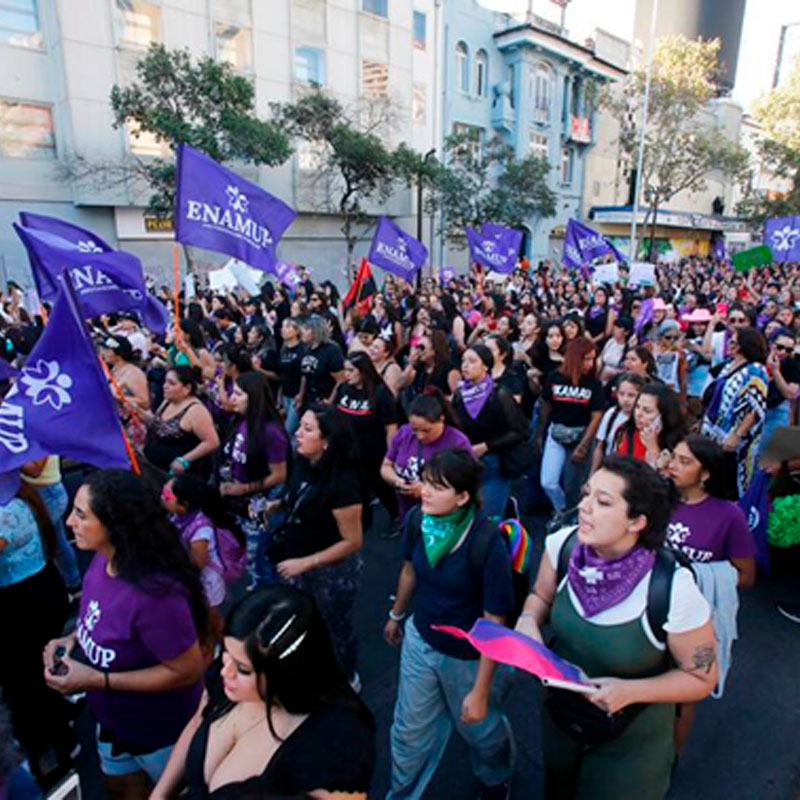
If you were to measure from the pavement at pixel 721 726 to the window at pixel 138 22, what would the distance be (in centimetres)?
2104

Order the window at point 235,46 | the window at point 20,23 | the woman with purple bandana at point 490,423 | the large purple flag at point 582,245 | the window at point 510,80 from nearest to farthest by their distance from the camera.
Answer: the woman with purple bandana at point 490,423 → the large purple flag at point 582,245 → the window at point 20,23 → the window at point 235,46 → the window at point 510,80

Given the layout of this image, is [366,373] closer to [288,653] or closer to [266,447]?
[266,447]

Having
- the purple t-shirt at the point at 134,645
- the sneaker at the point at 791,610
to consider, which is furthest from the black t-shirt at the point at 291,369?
the sneaker at the point at 791,610

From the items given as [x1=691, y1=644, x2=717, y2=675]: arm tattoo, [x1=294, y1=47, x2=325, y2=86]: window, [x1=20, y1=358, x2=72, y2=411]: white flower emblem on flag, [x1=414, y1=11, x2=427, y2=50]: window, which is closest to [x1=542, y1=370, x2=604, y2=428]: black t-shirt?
[x1=691, y1=644, x2=717, y2=675]: arm tattoo

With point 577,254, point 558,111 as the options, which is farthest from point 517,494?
point 558,111

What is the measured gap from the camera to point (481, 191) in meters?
27.2

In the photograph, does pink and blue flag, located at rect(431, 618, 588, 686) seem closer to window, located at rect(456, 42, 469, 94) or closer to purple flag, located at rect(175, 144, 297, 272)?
purple flag, located at rect(175, 144, 297, 272)

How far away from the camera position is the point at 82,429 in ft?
9.57

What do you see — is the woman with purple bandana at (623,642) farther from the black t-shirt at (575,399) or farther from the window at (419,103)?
the window at (419,103)

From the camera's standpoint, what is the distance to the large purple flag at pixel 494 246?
1249 centimetres

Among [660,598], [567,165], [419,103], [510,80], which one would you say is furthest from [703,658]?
[567,165]

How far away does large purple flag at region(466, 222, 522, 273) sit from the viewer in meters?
12.5

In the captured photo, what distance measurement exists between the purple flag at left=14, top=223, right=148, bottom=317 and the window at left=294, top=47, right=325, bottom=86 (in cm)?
1978

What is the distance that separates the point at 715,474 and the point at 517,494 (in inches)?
142
